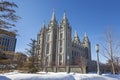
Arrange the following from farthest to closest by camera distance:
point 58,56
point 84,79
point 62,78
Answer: point 58,56, point 84,79, point 62,78

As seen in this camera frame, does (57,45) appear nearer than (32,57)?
No

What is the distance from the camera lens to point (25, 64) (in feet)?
61.2

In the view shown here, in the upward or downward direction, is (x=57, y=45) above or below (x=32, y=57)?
above

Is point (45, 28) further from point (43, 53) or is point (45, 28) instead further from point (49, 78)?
point (49, 78)

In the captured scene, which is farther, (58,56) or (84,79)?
(58,56)

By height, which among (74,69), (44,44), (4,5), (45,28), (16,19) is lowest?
(74,69)

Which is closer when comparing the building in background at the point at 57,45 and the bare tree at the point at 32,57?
the bare tree at the point at 32,57

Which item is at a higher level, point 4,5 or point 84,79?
point 4,5

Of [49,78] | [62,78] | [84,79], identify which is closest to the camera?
[49,78]

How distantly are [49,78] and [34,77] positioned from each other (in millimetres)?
984

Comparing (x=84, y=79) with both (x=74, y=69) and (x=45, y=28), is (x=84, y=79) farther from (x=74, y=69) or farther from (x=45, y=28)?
(x=45, y=28)

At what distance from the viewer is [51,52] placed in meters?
77.6

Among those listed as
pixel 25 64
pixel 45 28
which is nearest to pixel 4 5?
pixel 25 64

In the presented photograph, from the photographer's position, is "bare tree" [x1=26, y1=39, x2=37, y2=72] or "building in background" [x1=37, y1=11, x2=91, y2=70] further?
"building in background" [x1=37, y1=11, x2=91, y2=70]
